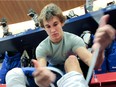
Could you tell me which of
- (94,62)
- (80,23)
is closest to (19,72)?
(94,62)

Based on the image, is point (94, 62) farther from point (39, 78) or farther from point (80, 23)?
point (80, 23)

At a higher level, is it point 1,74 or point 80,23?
point 80,23

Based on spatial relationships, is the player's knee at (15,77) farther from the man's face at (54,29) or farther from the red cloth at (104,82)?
the red cloth at (104,82)

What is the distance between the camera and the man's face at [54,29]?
121 cm

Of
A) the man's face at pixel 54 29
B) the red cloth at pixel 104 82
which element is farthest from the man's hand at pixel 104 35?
the red cloth at pixel 104 82

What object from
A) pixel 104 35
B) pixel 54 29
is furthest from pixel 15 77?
pixel 104 35

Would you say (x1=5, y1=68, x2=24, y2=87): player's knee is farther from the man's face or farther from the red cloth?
the red cloth

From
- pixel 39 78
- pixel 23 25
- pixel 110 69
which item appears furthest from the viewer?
pixel 23 25

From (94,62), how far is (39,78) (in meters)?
0.18

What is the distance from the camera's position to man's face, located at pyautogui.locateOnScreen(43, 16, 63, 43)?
121 cm

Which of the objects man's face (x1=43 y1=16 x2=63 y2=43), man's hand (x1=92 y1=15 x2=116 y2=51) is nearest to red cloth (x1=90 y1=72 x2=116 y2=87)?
man's face (x1=43 y1=16 x2=63 y2=43)

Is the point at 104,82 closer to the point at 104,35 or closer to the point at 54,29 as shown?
the point at 54,29

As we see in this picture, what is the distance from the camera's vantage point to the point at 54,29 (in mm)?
1224

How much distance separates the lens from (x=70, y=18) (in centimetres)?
188
